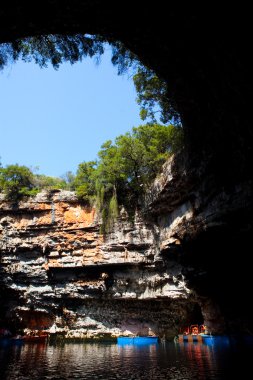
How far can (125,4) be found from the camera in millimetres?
6688

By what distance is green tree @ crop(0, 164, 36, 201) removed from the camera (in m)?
27.3

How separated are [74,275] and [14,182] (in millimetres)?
10338

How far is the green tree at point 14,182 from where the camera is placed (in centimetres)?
2731

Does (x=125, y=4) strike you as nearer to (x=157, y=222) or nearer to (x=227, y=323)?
(x=157, y=222)

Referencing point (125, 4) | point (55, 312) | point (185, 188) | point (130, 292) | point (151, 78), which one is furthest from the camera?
point (55, 312)

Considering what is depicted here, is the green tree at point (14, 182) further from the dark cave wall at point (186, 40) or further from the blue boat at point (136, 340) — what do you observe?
the dark cave wall at point (186, 40)

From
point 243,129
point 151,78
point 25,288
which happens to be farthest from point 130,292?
point 243,129

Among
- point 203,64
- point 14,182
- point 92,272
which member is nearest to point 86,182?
point 14,182

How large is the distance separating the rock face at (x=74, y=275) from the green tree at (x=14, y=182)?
93 centimetres

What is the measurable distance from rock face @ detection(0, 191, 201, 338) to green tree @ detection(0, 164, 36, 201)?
3.06 feet

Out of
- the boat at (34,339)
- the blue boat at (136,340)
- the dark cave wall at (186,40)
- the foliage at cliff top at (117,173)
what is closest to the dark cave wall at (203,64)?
the dark cave wall at (186,40)

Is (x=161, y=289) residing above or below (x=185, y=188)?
below

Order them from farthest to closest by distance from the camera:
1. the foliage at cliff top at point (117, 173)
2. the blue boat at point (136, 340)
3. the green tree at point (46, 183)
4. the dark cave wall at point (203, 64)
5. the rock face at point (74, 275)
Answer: the green tree at point (46, 183) < the rock face at point (74, 275) < the blue boat at point (136, 340) < the foliage at cliff top at point (117, 173) < the dark cave wall at point (203, 64)

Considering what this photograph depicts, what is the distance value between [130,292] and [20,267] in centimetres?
1037
